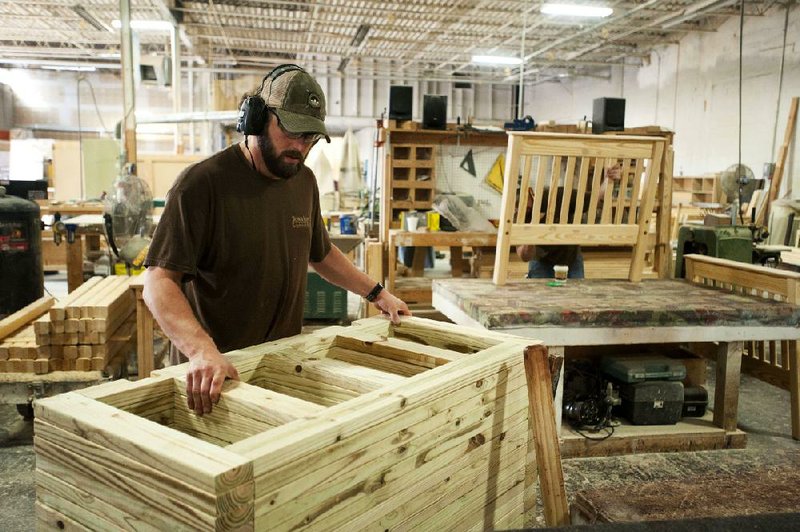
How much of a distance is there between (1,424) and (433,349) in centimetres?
339

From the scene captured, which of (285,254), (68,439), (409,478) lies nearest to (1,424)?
(285,254)

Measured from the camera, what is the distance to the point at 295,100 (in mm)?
1925

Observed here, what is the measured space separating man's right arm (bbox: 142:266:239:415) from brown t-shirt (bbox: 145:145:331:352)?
2.7 inches

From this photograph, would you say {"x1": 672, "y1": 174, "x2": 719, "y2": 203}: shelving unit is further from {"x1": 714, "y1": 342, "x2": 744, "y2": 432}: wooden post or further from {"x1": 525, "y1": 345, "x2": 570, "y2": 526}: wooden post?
{"x1": 525, "y1": 345, "x2": 570, "y2": 526}: wooden post

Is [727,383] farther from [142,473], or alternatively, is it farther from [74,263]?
[74,263]

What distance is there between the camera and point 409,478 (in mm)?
1374

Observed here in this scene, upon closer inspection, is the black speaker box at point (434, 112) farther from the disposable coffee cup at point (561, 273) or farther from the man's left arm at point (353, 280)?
the man's left arm at point (353, 280)

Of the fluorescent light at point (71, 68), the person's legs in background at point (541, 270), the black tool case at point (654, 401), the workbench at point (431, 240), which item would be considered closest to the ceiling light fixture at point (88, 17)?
the fluorescent light at point (71, 68)

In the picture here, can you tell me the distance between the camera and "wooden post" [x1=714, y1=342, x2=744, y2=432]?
10.9ft

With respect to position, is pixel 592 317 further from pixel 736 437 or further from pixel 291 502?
pixel 291 502

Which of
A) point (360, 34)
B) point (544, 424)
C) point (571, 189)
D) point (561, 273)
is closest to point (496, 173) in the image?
point (561, 273)

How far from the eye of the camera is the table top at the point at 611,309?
116 inches

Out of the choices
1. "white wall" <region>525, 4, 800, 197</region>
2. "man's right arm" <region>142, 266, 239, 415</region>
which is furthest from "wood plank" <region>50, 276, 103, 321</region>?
"white wall" <region>525, 4, 800, 197</region>

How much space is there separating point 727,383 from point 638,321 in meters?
0.78
